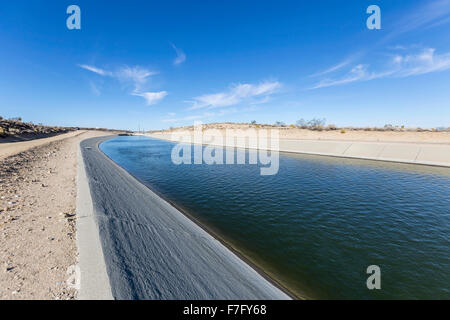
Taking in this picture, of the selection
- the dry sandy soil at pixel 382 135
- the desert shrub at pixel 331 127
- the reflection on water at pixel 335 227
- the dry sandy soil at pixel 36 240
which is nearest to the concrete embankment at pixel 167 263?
the dry sandy soil at pixel 36 240

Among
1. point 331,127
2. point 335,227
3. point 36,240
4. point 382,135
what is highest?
point 331,127

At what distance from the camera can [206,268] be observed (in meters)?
4.83

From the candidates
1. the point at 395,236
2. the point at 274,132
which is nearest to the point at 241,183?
the point at 395,236

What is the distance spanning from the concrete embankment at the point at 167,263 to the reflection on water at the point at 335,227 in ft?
4.10

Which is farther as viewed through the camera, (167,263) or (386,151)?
(386,151)

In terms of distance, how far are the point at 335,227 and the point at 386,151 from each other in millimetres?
26539

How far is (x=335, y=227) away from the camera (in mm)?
7641

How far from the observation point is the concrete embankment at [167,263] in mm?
4004

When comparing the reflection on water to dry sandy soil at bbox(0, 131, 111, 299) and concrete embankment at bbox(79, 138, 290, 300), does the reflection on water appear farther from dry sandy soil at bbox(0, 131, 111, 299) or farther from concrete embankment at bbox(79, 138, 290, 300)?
dry sandy soil at bbox(0, 131, 111, 299)

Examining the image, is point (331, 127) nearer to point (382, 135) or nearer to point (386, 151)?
point (382, 135)

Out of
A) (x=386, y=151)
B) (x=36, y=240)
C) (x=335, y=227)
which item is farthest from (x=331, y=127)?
(x=36, y=240)

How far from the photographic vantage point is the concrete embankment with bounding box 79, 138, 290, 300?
4.00 metres

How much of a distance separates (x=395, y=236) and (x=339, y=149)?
88.1 feet

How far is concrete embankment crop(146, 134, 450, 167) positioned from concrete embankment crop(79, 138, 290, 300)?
29542mm
